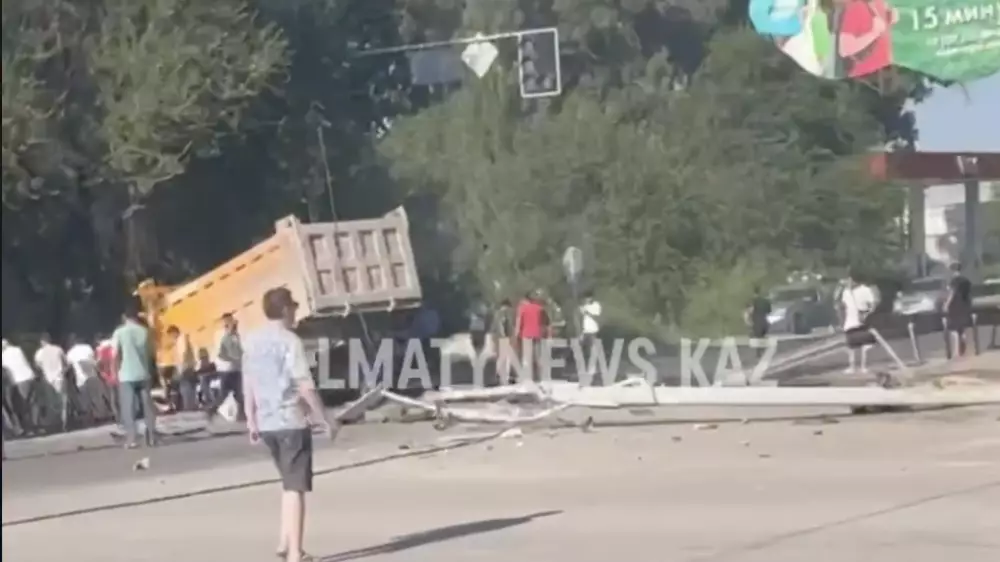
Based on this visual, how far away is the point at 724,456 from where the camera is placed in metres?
15.9

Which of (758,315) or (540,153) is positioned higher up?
(540,153)

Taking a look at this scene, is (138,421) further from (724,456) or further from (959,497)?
(959,497)

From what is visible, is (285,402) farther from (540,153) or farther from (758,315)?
(540,153)

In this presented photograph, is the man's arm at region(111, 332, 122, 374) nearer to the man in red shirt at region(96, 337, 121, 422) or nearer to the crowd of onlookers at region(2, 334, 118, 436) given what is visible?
the man in red shirt at region(96, 337, 121, 422)

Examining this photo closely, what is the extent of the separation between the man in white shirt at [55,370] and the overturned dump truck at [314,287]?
2906 mm

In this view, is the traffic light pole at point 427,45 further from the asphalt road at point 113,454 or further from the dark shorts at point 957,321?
the asphalt road at point 113,454

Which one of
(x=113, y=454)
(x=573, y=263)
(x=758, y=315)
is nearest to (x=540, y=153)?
(x=573, y=263)

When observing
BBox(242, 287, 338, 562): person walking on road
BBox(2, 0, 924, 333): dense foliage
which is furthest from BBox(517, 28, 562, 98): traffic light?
BBox(242, 287, 338, 562): person walking on road

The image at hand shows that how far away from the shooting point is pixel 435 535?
11.7m

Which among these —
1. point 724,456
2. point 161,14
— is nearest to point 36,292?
point 724,456

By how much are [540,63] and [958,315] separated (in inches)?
289

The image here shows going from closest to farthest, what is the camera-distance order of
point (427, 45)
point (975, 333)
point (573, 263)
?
1. point (975, 333)
2. point (427, 45)
3. point (573, 263)

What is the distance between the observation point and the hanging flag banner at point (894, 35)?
2528cm

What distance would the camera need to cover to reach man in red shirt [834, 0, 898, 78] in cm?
2644
